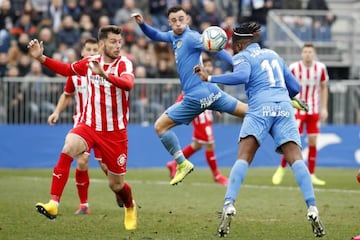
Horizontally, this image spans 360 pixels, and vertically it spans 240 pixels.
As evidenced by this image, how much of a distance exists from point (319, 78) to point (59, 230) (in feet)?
29.7

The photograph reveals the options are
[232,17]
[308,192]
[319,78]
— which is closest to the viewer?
[308,192]

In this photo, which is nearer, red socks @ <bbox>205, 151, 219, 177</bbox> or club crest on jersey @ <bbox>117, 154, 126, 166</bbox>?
club crest on jersey @ <bbox>117, 154, 126, 166</bbox>

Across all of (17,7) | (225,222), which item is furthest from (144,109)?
(225,222)

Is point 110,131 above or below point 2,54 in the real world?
above

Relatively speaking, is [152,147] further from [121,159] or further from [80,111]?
[121,159]

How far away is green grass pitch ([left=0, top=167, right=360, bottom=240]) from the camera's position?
1077 cm

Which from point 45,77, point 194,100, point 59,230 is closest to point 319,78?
point 194,100

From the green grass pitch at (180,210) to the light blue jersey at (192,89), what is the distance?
1.39m

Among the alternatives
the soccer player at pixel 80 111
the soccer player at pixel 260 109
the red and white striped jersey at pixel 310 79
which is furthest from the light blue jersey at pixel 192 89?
the red and white striped jersey at pixel 310 79

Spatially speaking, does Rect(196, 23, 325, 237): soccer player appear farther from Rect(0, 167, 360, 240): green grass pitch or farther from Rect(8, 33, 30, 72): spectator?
Rect(8, 33, 30, 72): spectator

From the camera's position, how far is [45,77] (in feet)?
75.0

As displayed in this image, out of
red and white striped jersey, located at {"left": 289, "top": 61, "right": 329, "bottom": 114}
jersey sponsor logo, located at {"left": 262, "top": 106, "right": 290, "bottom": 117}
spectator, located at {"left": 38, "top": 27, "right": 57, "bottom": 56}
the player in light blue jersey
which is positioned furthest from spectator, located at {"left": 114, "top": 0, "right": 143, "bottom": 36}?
jersey sponsor logo, located at {"left": 262, "top": 106, "right": 290, "bottom": 117}

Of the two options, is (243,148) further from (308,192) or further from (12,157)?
(12,157)

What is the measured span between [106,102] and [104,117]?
19 centimetres
